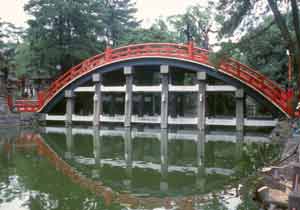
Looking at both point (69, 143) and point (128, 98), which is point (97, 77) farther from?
point (69, 143)

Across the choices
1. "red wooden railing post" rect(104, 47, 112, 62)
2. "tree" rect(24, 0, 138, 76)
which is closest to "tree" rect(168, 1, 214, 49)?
"tree" rect(24, 0, 138, 76)

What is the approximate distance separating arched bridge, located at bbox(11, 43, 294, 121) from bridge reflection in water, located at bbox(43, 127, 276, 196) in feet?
8.49

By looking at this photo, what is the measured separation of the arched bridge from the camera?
56.6 feet

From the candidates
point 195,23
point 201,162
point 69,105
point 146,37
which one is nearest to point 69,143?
point 201,162

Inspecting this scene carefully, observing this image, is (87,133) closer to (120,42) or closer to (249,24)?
(249,24)

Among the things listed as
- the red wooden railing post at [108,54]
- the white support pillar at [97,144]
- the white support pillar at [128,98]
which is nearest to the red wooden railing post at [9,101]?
the white support pillar at [97,144]

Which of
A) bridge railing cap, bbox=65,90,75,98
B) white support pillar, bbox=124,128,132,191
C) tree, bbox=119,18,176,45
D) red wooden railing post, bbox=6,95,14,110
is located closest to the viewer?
white support pillar, bbox=124,128,132,191

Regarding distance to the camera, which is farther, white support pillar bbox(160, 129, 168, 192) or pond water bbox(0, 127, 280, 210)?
white support pillar bbox(160, 129, 168, 192)

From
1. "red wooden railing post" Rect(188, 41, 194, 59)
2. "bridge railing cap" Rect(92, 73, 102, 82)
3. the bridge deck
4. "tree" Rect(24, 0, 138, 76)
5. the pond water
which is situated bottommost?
the pond water

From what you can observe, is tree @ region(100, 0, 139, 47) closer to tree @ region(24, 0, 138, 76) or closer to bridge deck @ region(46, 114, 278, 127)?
tree @ region(24, 0, 138, 76)

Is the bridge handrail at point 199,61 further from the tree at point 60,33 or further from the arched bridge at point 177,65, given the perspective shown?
the tree at point 60,33

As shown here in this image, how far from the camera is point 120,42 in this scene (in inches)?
1262

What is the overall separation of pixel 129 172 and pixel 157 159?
89.7 inches

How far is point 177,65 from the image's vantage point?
19719mm
